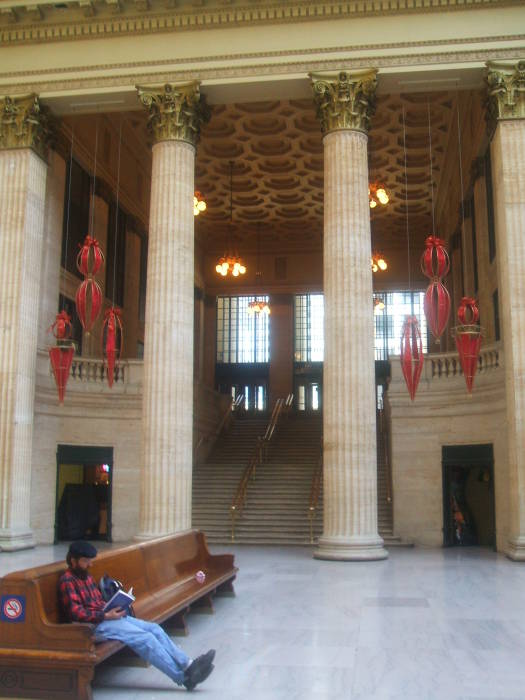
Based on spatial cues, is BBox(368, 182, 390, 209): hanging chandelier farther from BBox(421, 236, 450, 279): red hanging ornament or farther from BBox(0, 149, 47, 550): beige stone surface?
BBox(0, 149, 47, 550): beige stone surface

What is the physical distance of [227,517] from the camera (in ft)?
63.9

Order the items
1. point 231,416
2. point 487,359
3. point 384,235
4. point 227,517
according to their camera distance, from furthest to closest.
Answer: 1. point 384,235
2. point 231,416
3. point 227,517
4. point 487,359

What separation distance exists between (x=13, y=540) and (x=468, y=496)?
1112 centimetres

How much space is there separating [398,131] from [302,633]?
1793cm

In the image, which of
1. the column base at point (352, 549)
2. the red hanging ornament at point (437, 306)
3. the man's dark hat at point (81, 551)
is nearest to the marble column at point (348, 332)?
the column base at point (352, 549)

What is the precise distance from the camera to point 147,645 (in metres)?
6.09

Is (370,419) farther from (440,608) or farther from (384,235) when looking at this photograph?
(384,235)

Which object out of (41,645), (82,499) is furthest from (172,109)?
(41,645)

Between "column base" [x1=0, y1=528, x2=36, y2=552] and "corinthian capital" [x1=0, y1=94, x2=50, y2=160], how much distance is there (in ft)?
28.5

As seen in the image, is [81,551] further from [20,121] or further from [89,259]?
[20,121]

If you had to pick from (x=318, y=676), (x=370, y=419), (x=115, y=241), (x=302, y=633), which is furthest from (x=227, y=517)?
(x=318, y=676)

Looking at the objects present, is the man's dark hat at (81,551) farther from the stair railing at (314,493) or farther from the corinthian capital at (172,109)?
the corinthian capital at (172,109)

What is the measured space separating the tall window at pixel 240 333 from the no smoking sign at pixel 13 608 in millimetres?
26695

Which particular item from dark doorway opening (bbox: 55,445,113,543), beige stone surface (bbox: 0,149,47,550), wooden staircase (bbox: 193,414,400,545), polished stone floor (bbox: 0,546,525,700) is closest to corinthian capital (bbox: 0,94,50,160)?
beige stone surface (bbox: 0,149,47,550)
